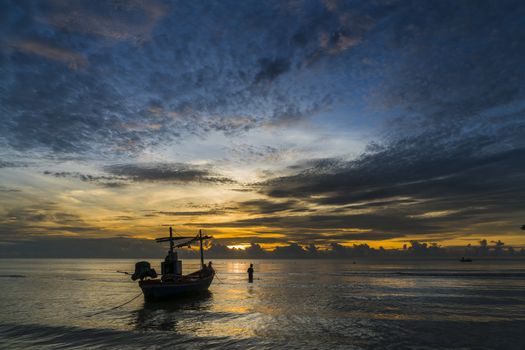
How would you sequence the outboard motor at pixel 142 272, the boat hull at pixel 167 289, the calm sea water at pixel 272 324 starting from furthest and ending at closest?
the outboard motor at pixel 142 272
the boat hull at pixel 167 289
the calm sea water at pixel 272 324

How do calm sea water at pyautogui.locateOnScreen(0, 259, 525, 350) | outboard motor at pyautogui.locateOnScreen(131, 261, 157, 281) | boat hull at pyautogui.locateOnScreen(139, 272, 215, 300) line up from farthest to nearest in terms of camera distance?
outboard motor at pyautogui.locateOnScreen(131, 261, 157, 281), boat hull at pyautogui.locateOnScreen(139, 272, 215, 300), calm sea water at pyautogui.locateOnScreen(0, 259, 525, 350)

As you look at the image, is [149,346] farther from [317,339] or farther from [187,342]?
[317,339]

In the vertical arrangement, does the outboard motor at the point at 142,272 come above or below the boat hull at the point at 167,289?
above

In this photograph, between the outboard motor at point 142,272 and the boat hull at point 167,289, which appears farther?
the outboard motor at point 142,272

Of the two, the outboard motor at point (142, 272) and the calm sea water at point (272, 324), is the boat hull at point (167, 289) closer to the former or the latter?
the outboard motor at point (142, 272)

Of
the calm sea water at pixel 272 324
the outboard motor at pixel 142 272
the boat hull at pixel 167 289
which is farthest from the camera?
the outboard motor at pixel 142 272

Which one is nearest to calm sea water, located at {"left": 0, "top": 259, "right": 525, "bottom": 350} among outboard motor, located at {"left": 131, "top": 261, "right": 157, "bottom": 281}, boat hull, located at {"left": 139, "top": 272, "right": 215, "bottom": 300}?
boat hull, located at {"left": 139, "top": 272, "right": 215, "bottom": 300}

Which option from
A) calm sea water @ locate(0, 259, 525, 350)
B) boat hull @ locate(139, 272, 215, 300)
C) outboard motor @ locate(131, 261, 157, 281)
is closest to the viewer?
calm sea water @ locate(0, 259, 525, 350)

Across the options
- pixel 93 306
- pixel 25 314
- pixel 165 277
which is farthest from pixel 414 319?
pixel 25 314

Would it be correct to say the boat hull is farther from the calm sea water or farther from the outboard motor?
the calm sea water

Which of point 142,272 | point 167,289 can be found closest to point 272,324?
point 167,289

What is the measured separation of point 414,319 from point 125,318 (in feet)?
77.9

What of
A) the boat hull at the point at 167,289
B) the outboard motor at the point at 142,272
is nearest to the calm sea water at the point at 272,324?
A: the boat hull at the point at 167,289

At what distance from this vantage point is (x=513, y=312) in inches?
1225
